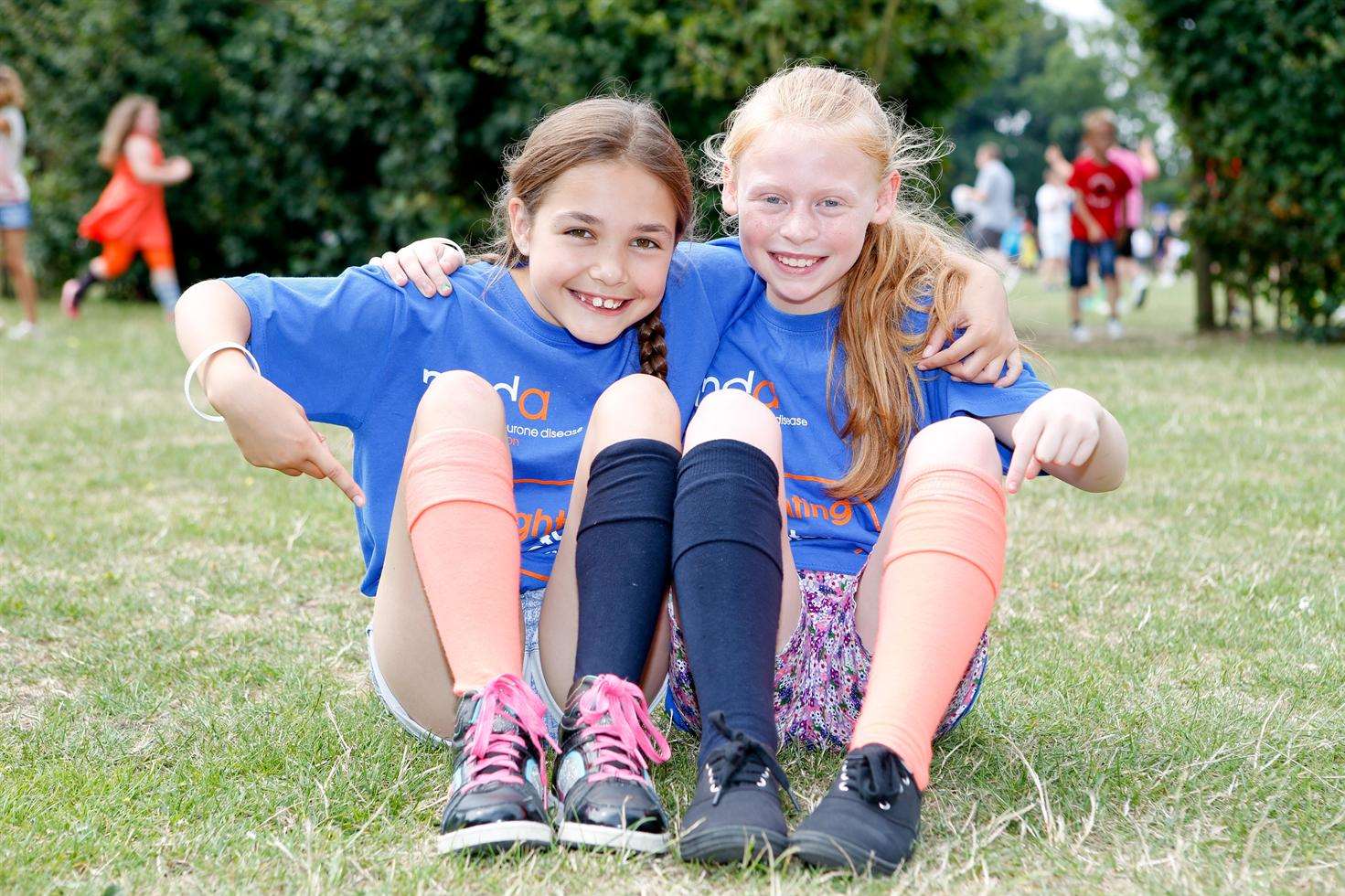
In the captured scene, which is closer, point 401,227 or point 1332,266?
point 1332,266

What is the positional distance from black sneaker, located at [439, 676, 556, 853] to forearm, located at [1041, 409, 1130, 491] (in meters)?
0.90

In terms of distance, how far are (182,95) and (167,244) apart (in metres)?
2.07

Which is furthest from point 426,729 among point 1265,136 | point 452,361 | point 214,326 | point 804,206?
point 1265,136

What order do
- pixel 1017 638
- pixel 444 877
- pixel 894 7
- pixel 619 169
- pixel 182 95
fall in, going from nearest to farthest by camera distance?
pixel 444 877 → pixel 619 169 → pixel 1017 638 → pixel 894 7 → pixel 182 95

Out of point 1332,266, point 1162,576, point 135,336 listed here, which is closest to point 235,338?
point 1162,576

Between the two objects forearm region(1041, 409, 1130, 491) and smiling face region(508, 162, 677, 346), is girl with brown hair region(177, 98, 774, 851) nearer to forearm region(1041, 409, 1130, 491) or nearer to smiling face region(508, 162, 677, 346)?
smiling face region(508, 162, 677, 346)

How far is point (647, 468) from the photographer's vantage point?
2.10 m

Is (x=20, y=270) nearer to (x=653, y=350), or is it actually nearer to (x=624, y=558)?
(x=653, y=350)

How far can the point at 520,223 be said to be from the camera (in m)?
2.57

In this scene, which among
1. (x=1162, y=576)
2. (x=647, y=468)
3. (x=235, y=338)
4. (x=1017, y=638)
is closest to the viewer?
(x=647, y=468)

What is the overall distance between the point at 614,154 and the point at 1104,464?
0.98 m

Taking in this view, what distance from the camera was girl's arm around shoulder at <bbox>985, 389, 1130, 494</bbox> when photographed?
2088mm

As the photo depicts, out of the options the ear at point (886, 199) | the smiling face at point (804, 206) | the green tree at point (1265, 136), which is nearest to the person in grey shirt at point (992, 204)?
the green tree at point (1265, 136)

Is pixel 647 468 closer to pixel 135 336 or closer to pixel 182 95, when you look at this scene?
pixel 135 336
